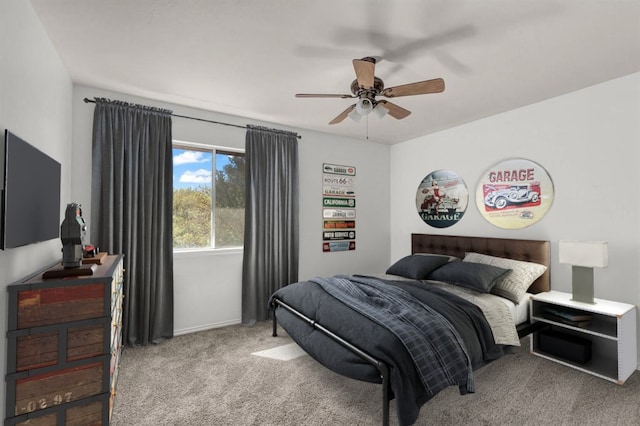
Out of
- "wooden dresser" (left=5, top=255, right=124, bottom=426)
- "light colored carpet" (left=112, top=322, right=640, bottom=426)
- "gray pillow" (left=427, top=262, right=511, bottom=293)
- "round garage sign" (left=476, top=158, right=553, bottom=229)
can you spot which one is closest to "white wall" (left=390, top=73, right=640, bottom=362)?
"round garage sign" (left=476, top=158, right=553, bottom=229)

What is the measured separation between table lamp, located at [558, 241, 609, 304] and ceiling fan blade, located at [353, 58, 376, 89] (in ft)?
7.70

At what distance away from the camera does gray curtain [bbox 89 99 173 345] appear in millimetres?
3061

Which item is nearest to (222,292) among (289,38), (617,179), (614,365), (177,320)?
(177,320)

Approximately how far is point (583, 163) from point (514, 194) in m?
0.69

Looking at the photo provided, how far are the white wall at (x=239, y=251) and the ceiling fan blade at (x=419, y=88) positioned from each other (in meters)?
2.19

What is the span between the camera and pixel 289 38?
2.20 meters

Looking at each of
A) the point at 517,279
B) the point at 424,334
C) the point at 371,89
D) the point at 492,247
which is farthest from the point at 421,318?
the point at 492,247

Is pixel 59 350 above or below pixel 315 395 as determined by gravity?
above

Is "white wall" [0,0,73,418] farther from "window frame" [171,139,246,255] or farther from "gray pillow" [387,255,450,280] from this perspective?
"gray pillow" [387,255,450,280]

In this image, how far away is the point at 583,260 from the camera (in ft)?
9.00

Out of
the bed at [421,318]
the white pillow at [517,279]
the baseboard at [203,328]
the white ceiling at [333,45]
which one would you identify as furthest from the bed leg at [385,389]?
the baseboard at [203,328]

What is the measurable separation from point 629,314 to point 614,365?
49 centimetres

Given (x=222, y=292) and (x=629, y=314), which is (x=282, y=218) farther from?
(x=629, y=314)

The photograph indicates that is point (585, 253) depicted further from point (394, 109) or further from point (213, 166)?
point (213, 166)
